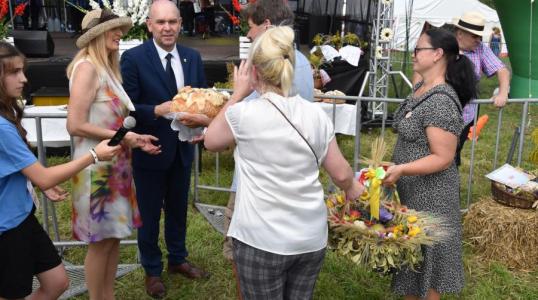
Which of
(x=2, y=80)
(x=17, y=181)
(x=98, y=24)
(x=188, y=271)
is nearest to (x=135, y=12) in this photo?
(x=188, y=271)

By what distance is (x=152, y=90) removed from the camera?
2.96m

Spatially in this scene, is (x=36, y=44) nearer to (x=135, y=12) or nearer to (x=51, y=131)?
(x=135, y=12)

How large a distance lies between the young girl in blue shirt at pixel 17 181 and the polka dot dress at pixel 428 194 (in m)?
1.39

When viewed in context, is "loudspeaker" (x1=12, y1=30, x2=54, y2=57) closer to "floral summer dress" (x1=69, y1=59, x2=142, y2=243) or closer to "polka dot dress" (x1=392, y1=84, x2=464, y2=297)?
"floral summer dress" (x1=69, y1=59, x2=142, y2=243)

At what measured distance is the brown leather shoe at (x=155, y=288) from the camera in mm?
3291

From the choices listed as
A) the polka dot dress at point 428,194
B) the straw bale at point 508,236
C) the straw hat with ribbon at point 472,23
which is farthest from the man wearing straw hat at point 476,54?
the polka dot dress at point 428,194

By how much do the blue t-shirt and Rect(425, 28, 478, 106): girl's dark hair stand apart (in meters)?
1.88

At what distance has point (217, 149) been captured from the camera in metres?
1.92

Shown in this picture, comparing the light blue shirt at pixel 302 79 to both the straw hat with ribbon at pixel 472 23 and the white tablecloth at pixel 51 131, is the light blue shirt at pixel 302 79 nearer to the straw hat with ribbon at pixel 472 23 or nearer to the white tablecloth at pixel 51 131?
Result: the straw hat with ribbon at pixel 472 23

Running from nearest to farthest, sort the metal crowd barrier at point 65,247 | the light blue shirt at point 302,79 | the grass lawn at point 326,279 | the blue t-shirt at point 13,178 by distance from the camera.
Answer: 1. the blue t-shirt at point 13,178
2. the light blue shirt at point 302,79
3. the metal crowd barrier at point 65,247
4. the grass lawn at point 326,279

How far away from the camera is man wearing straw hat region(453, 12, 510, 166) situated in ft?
13.5

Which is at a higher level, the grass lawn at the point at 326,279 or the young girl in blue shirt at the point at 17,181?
the young girl in blue shirt at the point at 17,181

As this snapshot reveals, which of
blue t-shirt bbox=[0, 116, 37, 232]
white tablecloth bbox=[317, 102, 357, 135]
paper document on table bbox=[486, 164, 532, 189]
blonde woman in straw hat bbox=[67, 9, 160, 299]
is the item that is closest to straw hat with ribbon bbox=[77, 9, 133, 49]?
blonde woman in straw hat bbox=[67, 9, 160, 299]

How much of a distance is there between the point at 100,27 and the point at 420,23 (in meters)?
16.5
